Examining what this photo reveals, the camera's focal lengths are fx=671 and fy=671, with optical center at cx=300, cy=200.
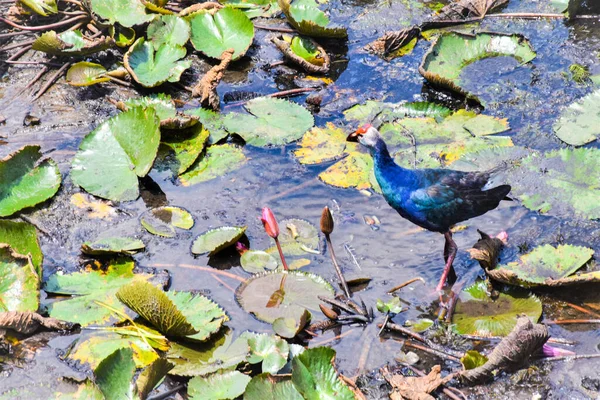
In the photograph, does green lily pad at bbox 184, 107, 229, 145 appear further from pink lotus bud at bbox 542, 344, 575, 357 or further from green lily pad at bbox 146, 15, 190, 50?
pink lotus bud at bbox 542, 344, 575, 357

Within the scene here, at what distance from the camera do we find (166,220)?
4.59m

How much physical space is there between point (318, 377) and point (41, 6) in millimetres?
4793

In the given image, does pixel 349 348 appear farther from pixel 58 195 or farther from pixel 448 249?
pixel 58 195

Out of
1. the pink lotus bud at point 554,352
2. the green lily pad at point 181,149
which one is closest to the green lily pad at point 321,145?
A: the green lily pad at point 181,149

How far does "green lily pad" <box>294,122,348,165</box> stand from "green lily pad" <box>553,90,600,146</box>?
163 centimetres

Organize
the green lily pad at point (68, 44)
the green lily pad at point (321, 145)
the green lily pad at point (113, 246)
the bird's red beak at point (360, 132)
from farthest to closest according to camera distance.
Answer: the green lily pad at point (68, 44)
the green lily pad at point (321, 145)
the bird's red beak at point (360, 132)
the green lily pad at point (113, 246)

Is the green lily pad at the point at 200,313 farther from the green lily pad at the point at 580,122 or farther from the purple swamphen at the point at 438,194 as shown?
the green lily pad at the point at 580,122

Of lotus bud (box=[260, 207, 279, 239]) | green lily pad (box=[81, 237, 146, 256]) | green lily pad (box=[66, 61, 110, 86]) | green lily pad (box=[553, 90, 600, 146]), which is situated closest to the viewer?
lotus bud (box=[260, 207, 279, 239])

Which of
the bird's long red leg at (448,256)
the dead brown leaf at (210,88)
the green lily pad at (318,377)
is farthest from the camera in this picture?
the dead brown leaf at (210,88)

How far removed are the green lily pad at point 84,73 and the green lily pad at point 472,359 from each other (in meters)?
3.94

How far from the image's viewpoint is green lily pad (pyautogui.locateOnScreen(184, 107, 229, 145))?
5.26 m

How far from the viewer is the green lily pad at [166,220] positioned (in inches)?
178

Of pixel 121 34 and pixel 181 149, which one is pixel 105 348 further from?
pixel 121 34

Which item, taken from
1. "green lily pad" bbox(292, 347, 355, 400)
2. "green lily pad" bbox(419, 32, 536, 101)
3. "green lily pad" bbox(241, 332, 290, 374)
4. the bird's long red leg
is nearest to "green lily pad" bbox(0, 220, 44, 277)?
"green lily pad" bbox(241, 332, 290, 374)
